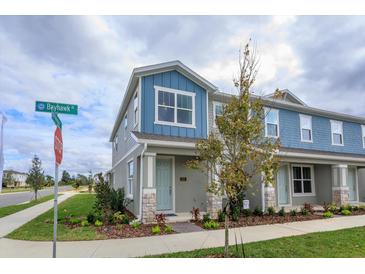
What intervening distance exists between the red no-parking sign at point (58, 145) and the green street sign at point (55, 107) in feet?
1.25

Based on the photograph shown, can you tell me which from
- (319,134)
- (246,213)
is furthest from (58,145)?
(319,134)

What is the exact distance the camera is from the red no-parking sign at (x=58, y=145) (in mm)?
4889

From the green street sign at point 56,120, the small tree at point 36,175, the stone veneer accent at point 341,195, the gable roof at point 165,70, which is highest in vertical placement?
the gable roof at point 165,70

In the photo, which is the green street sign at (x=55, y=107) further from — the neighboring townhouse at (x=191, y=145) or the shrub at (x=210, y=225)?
the shrub at (x=210, y=225)

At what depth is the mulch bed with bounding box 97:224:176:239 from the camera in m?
8.14

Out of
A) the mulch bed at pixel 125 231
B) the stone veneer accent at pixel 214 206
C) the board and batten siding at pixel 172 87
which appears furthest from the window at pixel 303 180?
the mulch bed at pixel 125 231

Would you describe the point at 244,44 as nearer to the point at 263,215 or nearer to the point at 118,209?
the point at 263,215

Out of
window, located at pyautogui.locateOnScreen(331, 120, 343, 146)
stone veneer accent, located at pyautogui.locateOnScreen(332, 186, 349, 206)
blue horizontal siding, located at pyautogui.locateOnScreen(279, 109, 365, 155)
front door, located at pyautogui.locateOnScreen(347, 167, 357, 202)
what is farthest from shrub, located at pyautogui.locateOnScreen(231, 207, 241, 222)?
front door, located at pyautogui.locateOnScreen(347, 167, 357, 202)

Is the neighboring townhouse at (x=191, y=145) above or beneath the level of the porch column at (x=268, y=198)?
above

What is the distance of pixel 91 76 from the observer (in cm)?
1531

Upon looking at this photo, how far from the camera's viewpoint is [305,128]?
55.0 ft

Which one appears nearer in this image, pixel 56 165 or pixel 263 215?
pixel 56 165
